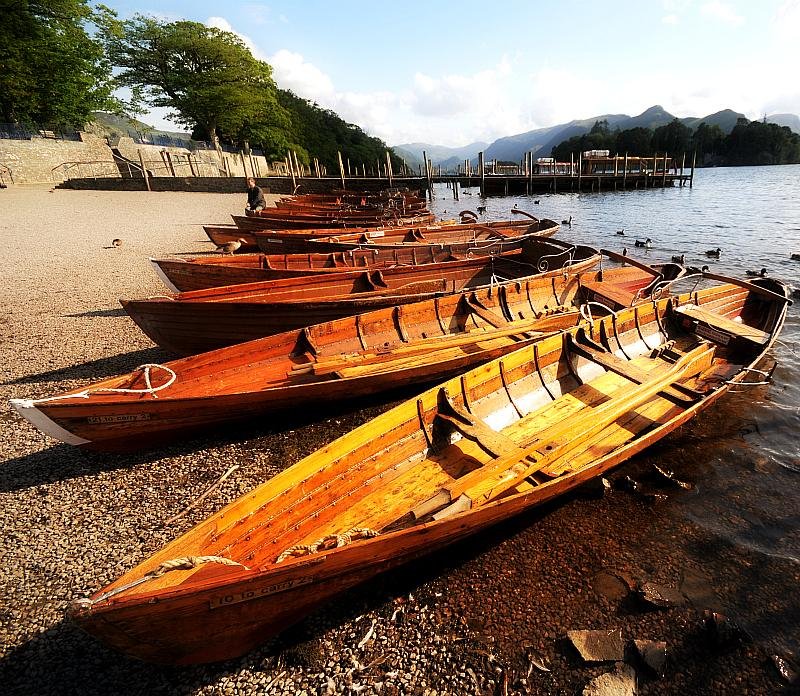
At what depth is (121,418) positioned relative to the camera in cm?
514

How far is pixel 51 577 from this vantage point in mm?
3982

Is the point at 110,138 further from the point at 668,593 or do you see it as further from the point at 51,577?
the point at 668,593

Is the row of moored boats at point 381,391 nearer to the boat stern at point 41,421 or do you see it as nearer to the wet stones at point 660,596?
the boat stern at point 41,421

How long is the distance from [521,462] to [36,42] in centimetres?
5469

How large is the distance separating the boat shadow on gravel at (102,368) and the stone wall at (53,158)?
39.3 metres

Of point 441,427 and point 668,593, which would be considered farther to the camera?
point 441,427

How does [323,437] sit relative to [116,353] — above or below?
below

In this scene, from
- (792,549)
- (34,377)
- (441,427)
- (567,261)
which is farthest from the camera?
(567,261)

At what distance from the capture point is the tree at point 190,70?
4641cm

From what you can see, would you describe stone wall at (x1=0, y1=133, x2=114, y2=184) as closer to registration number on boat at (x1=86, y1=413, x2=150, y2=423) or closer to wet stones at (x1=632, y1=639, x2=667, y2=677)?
registration number on boat at (x1=86, y1=413, x2=150, y2=423)

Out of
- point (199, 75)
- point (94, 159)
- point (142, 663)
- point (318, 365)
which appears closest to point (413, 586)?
point (142, 663)

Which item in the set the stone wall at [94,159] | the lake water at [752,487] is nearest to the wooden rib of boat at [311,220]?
the lake water at [752,487]

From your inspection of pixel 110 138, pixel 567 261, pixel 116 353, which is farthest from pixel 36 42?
pixel 567 261

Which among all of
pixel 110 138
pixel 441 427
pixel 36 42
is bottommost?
pixel 441 427
